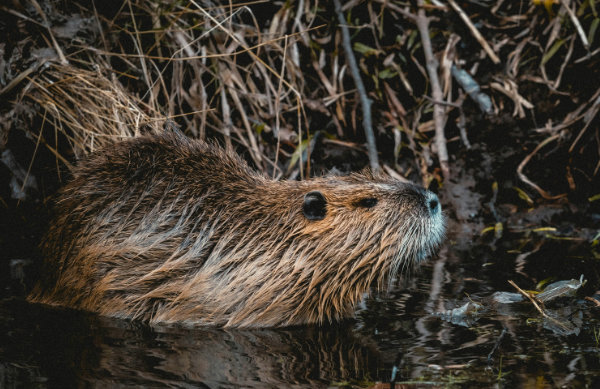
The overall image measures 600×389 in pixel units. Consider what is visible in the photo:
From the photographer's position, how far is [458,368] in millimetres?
2168

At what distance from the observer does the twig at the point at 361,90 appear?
14.4 feet

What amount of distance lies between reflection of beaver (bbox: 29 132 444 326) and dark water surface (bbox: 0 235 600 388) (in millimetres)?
122

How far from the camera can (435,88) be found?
15.7 feet

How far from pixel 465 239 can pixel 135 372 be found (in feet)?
9.03

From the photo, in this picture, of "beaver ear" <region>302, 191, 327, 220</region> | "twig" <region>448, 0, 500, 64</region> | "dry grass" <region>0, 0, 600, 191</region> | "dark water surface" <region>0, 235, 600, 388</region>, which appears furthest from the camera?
"twig" <region>448, 0, 500, 64</region>

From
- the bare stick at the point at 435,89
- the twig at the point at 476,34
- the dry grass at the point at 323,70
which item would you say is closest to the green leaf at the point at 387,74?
the dry grass at the point at 323,70

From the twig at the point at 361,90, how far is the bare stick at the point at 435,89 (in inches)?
17.6

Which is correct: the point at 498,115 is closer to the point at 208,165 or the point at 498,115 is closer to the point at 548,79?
the point at 548,79

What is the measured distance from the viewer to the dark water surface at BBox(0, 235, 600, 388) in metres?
2.09

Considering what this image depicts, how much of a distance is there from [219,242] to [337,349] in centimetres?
83

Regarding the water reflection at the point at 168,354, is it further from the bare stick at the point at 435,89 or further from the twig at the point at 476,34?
the twig at the point at 476,34

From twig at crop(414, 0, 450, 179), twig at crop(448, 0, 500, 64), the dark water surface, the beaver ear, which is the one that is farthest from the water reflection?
twig at crop(448, 0, 500, 64)

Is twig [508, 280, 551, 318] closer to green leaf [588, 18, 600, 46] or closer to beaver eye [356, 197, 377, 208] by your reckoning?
beaver eye [356, 197, 377, 208]

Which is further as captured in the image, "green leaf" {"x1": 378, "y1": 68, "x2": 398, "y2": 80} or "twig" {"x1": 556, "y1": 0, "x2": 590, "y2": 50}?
"green leaf" {"x1": 378, "y1": 68, "x2": 398, "y2": 80}
